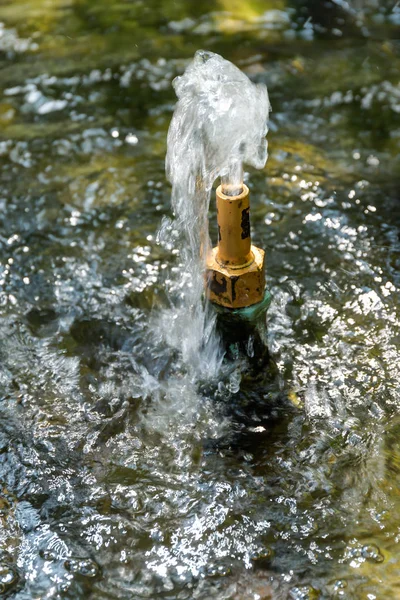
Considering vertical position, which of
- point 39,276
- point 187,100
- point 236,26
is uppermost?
point 187,100

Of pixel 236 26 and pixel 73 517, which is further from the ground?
pixel 236 26

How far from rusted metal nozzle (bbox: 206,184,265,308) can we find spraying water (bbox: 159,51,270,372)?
0.05 meters

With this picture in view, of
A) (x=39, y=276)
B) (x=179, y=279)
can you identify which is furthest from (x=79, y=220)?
(x=179, y=279)

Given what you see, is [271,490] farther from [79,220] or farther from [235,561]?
[79,220]

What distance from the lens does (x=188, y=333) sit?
2.39m

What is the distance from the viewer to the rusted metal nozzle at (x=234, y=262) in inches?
72.7

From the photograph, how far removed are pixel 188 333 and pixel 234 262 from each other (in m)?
0.51

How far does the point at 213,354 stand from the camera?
223 centimetres

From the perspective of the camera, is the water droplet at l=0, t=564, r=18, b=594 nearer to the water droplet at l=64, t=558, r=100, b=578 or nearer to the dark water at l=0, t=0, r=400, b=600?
the dark water at l=0, t=0, r=400, b=600

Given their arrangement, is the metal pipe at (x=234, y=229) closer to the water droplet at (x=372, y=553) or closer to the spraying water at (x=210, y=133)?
the spraying water at (x=210, y=133)

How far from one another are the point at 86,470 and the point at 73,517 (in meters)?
0.16

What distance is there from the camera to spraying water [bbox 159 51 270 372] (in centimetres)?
187

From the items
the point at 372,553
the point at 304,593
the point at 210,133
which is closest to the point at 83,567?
the point at 304,593

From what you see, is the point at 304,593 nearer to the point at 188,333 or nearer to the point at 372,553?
the point at 372,553
